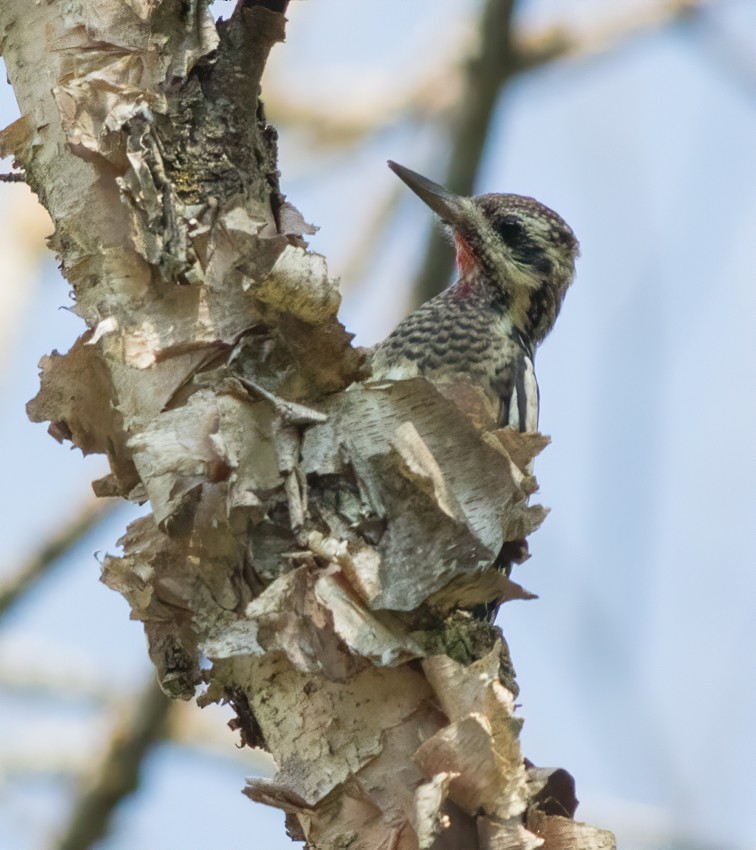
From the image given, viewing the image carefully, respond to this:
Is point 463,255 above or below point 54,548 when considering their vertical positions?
above

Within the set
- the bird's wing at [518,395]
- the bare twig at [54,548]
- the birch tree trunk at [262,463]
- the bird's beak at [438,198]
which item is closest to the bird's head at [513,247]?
the bird's beak at [438,198]

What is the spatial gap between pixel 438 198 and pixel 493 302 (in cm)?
39

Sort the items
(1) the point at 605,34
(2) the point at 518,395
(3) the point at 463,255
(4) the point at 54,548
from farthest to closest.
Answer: (1) the point at 605,34
(4) the point at 54,548
(3) the point at 463,255
(2) the point at 518,395

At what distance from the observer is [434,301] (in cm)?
375

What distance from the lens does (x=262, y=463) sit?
5.56 feet

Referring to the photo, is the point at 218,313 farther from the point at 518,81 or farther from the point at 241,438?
the point at 518,81

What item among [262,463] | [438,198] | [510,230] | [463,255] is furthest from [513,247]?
[262,463]

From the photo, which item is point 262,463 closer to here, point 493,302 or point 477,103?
point 493,302

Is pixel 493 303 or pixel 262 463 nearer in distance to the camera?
pixel 262 463

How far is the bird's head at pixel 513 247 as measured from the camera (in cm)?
392

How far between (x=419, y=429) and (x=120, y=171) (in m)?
0.62

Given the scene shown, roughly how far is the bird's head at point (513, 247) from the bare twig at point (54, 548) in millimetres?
1518

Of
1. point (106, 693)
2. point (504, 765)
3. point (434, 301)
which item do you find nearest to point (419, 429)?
point (504, 765)

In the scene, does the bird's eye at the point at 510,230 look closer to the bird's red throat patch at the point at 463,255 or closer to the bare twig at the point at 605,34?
the bird's red throat patch at the point at 463,255
